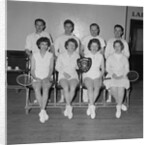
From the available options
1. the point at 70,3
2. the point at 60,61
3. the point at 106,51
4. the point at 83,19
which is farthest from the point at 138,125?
the point at 70,3

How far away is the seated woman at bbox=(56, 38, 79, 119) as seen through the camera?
2.84 m

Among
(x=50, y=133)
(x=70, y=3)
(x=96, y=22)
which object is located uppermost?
(x=70, y=3)

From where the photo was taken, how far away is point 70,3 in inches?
105

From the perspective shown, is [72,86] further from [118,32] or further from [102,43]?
[118,32]

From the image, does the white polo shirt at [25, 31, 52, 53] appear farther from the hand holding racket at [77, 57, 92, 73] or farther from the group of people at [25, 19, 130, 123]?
the hand holding racket at [77, 57, 92, 73]

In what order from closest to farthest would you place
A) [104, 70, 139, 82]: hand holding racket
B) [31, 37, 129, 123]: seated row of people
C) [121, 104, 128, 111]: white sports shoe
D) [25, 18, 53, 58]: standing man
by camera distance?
[25, 18, 53, 58]: standing man < [31, 37, 129, 123]: seated row of people < [104, 70, 139, 82]: hand holding racket < [121, 104, 128, 111]: white sports shoe

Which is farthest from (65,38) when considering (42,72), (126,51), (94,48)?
(126,51)

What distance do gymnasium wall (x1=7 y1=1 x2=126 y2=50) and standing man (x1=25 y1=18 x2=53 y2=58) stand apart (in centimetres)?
4

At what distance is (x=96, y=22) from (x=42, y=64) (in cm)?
73

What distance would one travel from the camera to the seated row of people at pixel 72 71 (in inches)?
111

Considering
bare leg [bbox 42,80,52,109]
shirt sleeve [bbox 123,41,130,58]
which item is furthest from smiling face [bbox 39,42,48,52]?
shirt sleeve [bbox 123,41,130,58]

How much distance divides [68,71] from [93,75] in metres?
0.28

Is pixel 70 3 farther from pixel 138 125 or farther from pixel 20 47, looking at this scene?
pixel 138 125

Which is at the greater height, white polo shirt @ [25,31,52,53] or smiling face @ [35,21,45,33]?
smiling face @ [35,21,45,33]
